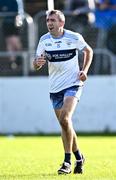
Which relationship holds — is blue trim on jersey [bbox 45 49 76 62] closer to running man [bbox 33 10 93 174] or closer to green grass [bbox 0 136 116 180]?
running man [bbox 33 10 93 174]

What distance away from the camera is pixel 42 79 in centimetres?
1895

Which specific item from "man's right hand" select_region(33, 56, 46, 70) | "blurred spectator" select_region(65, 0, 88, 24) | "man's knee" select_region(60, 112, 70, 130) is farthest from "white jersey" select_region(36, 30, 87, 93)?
"blurred spectator" select_region(65, 0, 88, 24)

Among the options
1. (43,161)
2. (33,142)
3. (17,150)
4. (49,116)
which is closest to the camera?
(43,161)

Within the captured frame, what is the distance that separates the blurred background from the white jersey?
8247mm

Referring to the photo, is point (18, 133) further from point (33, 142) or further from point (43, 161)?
point (43, 161)

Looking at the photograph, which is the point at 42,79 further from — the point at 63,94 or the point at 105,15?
the point at 63,94

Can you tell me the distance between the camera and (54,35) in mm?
10484

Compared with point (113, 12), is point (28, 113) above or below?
below

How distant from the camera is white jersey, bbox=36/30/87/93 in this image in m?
10.5

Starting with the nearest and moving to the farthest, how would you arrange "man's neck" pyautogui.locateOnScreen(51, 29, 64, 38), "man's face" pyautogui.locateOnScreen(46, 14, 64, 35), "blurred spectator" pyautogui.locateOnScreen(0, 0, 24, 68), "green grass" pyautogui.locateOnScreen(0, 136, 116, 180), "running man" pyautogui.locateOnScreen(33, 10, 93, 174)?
"green grass" pyautogui.locateOnScreen(0, 136, 116, 180) → "man's face" pyautogui.locateOnScreen(46, 14, 64, 35) → "running man" pyautogui.locateOnScreen(33, 10, 93, 174) → "man's neck" pyautogui.locateOnScreen(51, 29, 64, 38) → "blurred spectator" pyautogui.locateOnScreen(0, 0, 24, 68)

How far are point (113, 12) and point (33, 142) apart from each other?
14.5ft

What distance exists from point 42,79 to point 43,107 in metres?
0.70

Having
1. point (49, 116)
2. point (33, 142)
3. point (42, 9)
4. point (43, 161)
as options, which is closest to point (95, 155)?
point (43, 161)

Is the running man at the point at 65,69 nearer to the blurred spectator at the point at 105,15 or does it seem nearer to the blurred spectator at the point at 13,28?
the blurred spectator at the point at 13,28
